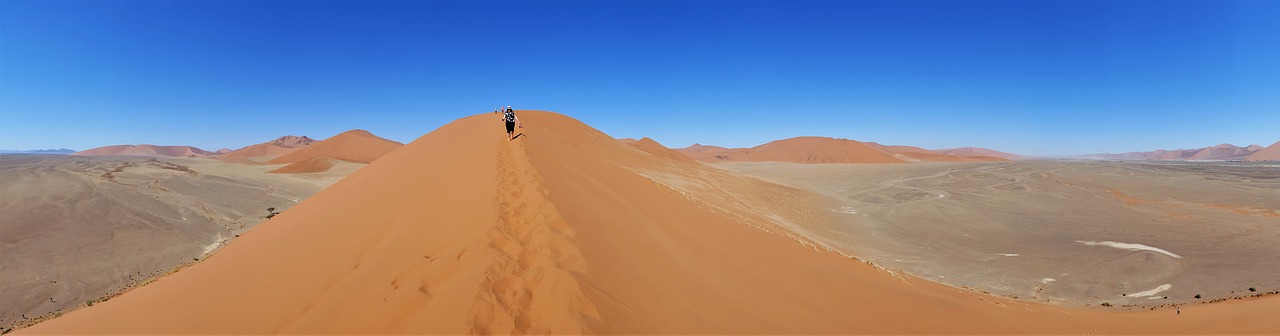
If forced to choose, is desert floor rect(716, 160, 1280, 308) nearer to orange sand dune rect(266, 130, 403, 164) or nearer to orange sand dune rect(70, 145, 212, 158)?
orange sand dune rect(266, 130, 403, 164)

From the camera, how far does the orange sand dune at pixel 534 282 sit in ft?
13.9

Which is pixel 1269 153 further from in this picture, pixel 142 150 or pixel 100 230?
pixel 142 150

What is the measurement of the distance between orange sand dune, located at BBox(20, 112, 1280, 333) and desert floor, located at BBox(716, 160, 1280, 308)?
6.48m

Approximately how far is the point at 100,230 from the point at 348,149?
2786 inches

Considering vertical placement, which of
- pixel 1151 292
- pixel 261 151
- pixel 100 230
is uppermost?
pixel 261 151

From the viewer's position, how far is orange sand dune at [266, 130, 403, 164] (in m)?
81.1

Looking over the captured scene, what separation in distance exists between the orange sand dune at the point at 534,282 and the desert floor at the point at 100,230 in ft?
31.1

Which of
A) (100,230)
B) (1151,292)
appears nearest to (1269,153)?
(1151,292)

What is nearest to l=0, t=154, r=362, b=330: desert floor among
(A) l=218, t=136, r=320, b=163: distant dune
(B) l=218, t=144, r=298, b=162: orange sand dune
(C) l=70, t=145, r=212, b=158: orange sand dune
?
(A) l=218, t=136, r=320, b=163: distant dune

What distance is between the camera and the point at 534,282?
14.3 feet

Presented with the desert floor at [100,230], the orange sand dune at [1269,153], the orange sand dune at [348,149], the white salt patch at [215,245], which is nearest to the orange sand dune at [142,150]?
the orange sand dune at [348,149]

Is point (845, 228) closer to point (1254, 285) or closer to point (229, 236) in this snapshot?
point (1254, 285)

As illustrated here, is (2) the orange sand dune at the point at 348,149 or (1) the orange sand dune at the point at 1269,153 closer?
(2) the orange sand dune at the point at 348,149

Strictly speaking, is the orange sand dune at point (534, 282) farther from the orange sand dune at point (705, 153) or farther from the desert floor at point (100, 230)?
the orange sand dune at point (705, 153)
